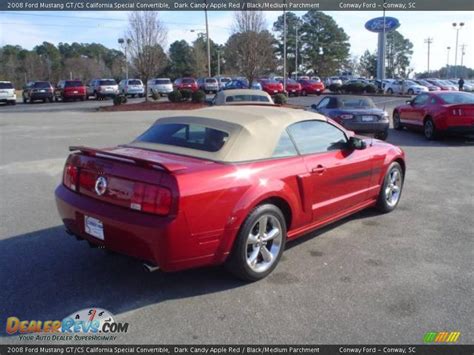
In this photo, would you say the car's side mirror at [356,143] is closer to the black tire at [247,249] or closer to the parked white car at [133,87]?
the black tire at [247,249]

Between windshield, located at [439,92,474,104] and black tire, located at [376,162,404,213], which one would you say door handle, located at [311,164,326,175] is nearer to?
black tire, located at [376,162,404,213]

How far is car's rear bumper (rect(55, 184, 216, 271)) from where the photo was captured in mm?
3365

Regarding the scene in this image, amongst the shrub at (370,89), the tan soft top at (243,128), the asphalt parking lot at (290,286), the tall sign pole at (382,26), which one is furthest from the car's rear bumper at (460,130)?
Answer: the tall sign pole at (382,26)

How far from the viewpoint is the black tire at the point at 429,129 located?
1302cm

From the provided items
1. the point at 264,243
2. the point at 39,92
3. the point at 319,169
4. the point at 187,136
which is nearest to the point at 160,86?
the point at 39,92

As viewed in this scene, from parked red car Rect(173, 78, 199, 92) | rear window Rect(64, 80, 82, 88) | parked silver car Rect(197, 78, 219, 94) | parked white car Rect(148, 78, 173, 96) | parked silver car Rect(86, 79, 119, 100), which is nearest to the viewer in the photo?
rear window Rect(64, 80, 82, 88)

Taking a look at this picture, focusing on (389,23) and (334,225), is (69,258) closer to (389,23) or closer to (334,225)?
(334,225)

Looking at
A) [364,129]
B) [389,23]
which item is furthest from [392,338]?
[389,23]

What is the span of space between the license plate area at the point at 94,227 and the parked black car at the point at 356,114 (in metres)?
8.88

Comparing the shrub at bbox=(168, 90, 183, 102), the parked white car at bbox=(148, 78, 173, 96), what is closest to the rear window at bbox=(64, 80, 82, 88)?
the parked white car at bbox=(148, 78, 173, 96)

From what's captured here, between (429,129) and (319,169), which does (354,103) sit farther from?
(319,169)

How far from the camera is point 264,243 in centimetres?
407

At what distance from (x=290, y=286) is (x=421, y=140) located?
11022 millimetres

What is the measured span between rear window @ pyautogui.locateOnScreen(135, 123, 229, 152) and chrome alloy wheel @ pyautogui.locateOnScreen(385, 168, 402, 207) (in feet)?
9.26
